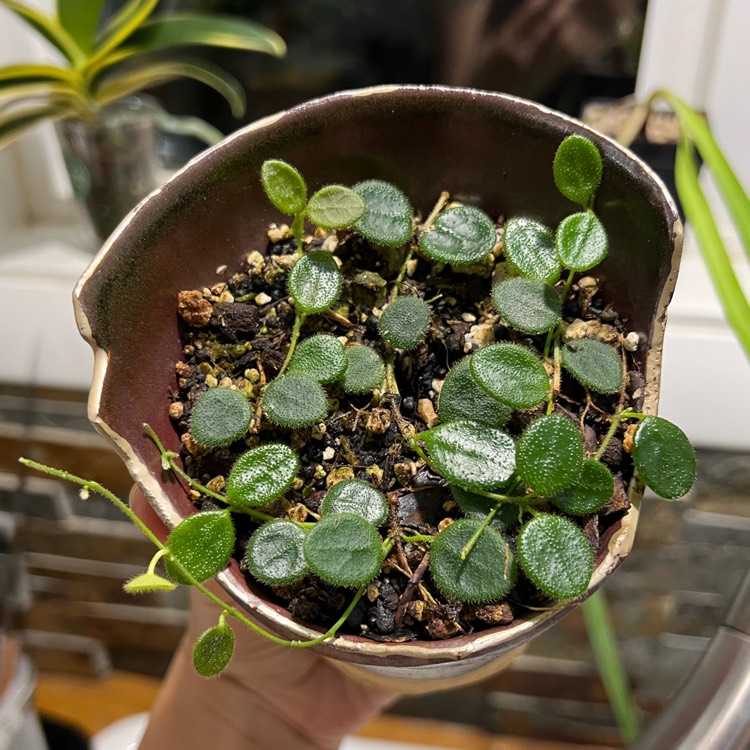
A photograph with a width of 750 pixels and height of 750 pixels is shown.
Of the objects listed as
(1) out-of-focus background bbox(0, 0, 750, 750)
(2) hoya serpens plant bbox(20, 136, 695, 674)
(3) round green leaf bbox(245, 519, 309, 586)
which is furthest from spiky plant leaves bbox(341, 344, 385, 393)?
(1) out-of-focus background bbox(0, 0, 750, 750)

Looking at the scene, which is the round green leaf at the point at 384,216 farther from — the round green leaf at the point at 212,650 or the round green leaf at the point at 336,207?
the round green leaf at the point at 212,650

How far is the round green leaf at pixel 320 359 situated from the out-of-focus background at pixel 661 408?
2.32 feet

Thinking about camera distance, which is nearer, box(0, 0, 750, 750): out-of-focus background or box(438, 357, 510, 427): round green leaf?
box(438, 357, 510, 427): round green leaf

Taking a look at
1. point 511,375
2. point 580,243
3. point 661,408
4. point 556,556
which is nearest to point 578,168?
point 580,243

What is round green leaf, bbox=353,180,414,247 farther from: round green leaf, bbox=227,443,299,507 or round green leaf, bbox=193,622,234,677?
round green leaf, bbox=193,622,234,677

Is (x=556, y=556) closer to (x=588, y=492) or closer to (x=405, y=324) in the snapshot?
(x=588, y=492)

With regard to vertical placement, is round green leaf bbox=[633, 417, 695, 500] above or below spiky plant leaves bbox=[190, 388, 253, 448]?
above

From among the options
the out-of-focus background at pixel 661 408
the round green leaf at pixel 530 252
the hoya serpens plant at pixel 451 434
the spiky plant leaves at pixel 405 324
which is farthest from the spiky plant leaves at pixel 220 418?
the out-of-focus background at pixel 661 408

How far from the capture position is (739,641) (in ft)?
1.42

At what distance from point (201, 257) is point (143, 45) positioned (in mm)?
704

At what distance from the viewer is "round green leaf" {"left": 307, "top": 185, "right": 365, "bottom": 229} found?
47cm

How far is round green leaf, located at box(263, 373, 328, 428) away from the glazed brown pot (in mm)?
93

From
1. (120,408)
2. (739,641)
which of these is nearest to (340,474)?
(120,408)

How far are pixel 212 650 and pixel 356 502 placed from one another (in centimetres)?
14
